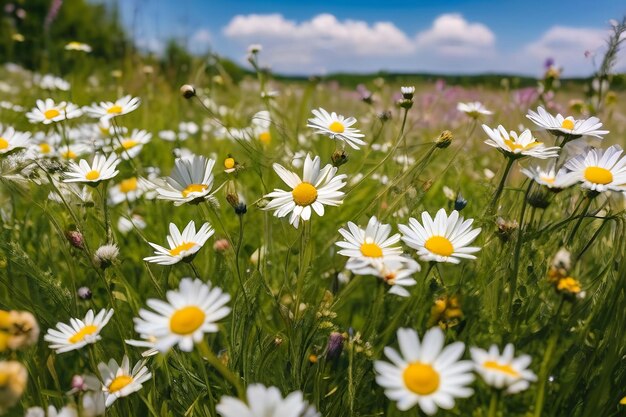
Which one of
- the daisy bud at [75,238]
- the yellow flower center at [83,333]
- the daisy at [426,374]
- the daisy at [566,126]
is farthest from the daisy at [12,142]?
the daisy at [566,126]

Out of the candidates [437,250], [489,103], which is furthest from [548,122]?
[489,103]

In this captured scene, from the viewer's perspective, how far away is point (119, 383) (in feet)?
2.56

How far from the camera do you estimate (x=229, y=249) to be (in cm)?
110

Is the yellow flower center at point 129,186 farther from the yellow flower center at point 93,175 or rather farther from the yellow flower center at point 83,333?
the yellow flower center at point 83,333

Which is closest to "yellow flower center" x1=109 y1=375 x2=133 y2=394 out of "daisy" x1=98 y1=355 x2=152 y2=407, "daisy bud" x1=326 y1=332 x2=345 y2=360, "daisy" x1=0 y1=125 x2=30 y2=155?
"daisy" x1=98 y1=355 x2=152 y2=407

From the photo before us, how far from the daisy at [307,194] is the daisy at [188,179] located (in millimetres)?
150

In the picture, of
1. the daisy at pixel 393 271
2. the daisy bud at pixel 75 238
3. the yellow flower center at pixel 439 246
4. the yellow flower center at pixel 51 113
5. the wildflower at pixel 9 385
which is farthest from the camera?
the yellow flower center at pixel 51 113

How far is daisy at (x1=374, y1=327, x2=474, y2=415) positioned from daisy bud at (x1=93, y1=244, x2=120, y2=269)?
52cm

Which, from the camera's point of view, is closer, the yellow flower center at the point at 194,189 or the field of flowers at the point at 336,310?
the field of flowers at the point at 336,310

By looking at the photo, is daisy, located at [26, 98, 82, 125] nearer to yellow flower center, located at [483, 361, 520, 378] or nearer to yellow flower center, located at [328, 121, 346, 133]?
yellow flower center, located at [328, 121, 346, 133]

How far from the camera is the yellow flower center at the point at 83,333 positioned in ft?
2.51

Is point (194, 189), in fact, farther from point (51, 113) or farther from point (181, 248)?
point (51, 113)

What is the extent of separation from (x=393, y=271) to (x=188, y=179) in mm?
490

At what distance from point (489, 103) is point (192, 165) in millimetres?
1761
